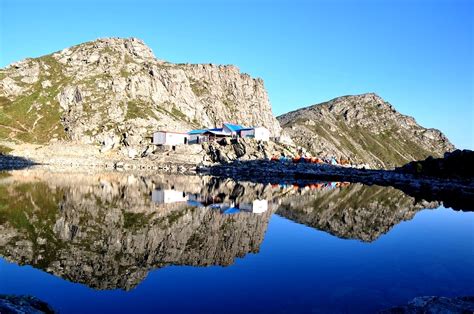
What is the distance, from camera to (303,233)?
32750mm

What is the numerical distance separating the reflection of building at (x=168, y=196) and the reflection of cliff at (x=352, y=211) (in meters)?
13.3

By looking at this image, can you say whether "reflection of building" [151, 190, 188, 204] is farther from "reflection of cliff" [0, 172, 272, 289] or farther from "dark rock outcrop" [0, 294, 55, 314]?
"dark rock outcrop" [0, 294, 55, 314]

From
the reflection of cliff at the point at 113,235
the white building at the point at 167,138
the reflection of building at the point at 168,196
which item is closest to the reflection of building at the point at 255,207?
the reflection of cliff at the point at 113,235

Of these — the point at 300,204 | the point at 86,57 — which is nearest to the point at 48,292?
the point at 300,204

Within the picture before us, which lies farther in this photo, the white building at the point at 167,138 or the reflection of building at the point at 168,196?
the white building at the point at 167,138

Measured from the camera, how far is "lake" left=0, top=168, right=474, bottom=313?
17.0 m

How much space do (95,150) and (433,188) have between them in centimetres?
10193

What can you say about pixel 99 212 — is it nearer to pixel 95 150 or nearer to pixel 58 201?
pixel 58 201

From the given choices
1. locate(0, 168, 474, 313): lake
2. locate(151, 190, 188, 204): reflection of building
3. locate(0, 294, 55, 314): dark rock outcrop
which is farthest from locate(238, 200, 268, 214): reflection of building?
locate(0, 294, 55, 314): dark rock outcrop

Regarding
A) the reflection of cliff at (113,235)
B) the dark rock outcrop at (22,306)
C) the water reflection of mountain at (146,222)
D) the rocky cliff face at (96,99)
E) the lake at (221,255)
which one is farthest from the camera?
the rocky cliff face at (96,99)

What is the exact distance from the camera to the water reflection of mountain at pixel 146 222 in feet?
70.7

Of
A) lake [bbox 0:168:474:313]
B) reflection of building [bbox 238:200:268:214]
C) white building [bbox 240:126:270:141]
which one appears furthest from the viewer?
white building [bbox 240:126:270:141]

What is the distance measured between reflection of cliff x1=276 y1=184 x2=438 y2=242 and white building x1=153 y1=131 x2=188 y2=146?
81.5 m

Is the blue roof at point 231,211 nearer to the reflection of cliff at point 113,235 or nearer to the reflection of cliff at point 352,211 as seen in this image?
the reflection of cliff at point 113,235
